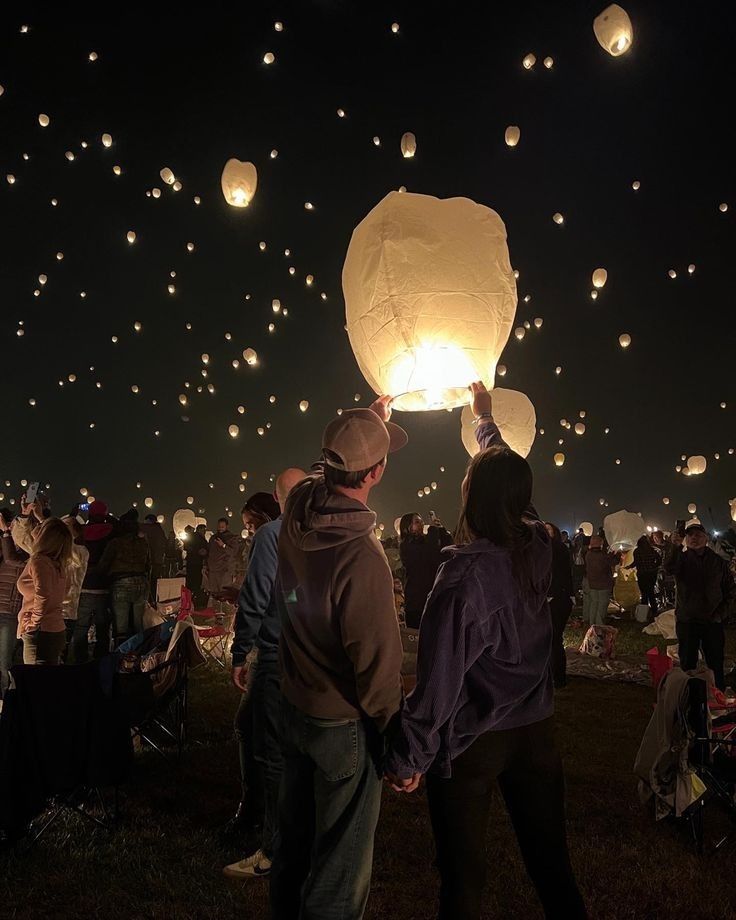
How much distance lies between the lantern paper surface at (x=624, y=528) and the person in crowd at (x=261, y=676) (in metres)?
18.1

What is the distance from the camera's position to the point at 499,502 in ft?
5.99

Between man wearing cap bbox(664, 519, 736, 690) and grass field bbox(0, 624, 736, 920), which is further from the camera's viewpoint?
man wearing cap bbox(664, 519, 736, 690)

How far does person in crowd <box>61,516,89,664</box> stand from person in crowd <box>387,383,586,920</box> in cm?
485

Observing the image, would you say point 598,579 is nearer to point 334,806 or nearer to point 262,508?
point 262,508

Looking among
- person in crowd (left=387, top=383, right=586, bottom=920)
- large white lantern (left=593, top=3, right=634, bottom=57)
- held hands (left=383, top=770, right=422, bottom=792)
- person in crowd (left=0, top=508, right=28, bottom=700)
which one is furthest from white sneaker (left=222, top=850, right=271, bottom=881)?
large white lantern (left=593, top=3, right=634, bottom=57)

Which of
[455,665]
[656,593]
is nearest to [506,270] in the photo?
[455,665]

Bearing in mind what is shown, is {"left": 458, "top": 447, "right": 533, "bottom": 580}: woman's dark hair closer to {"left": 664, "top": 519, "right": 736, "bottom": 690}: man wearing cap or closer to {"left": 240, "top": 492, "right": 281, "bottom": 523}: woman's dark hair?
{"left": 240, "top": 492, "right": 281, "bottom": 523}: woman's dark hair

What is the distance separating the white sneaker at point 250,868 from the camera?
9.18 ft

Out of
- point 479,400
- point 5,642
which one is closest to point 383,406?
point 479,400

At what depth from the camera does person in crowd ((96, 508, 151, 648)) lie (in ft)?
21.4

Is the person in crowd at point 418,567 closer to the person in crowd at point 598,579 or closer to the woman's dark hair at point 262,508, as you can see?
the person in crowd at point 598,579

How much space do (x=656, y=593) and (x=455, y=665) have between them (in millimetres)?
12986

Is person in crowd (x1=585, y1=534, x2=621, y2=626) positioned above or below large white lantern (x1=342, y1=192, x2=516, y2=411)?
below

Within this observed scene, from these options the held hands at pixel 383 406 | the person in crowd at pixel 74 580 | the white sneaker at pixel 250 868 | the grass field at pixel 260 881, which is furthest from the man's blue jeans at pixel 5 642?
the held hands at pixel 383 406
